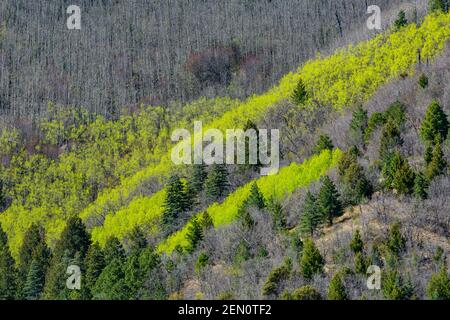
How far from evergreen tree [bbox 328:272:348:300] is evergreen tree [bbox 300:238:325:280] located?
238cm

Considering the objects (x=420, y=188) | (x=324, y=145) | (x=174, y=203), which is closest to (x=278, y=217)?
(x=420, y=188)

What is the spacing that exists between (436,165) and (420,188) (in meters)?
2.55

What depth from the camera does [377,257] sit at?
32500mm

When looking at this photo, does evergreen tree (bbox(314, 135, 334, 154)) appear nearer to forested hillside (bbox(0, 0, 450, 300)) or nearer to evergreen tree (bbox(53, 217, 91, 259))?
forested hillside (bbox(0, 0, 450, 300))

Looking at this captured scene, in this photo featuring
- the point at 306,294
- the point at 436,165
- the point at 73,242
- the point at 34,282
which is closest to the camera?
the point at 306,294

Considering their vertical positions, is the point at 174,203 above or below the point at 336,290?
above

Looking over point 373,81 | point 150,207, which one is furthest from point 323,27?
point 150,207

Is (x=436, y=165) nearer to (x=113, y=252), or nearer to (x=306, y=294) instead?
(x=306, y=294)

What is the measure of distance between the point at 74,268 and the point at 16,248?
24.8 meters

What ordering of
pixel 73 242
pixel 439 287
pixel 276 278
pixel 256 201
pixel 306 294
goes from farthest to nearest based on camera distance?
pixel 73 242
pixel 256 201
pixel 276 278
pixel 306 294
pixel 439 287

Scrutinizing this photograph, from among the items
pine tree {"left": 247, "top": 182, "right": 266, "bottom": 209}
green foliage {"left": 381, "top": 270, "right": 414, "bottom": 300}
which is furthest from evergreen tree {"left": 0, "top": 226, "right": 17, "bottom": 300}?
green foliage {"left": 381, "top": 270, "right": 414, "bottom": 300}

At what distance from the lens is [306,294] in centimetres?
2989

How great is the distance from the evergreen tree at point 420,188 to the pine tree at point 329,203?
12.9 ft
